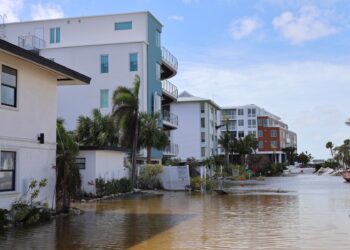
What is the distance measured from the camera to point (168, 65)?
5097 cm

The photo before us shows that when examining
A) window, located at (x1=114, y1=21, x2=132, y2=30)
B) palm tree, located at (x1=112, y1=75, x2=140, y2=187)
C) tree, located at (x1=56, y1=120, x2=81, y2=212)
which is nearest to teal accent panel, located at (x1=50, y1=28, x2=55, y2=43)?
window, located at (x1=114, y1=21, x2=132, y2=30)

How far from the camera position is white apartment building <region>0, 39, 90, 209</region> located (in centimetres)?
1644

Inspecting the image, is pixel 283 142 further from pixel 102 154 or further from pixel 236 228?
pixel 236 228

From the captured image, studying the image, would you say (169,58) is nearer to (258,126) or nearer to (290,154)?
(258,126)

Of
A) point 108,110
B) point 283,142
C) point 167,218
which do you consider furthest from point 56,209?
point 283,142

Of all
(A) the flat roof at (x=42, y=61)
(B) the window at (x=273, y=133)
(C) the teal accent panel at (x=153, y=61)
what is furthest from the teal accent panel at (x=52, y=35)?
(B) the window at (x=273, y=133)

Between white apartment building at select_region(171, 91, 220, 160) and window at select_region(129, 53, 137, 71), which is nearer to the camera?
window at select_region(129, 53, 137, 71)

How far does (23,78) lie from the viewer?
17484mm

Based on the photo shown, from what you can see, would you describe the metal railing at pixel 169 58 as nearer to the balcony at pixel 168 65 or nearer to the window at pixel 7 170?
the balcony at pixel 168 65

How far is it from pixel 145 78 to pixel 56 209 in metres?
26.5

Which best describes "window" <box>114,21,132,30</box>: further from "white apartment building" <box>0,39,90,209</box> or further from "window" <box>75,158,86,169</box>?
"white apartment building" <box>0,39,90,209</box>

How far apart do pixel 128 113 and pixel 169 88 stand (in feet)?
66.1

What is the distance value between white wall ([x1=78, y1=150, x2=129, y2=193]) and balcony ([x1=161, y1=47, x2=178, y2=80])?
2087cm

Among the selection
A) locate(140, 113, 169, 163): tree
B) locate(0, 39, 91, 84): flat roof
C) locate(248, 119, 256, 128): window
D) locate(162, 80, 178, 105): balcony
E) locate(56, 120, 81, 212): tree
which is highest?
locate(248, 119, 256, 128): window
